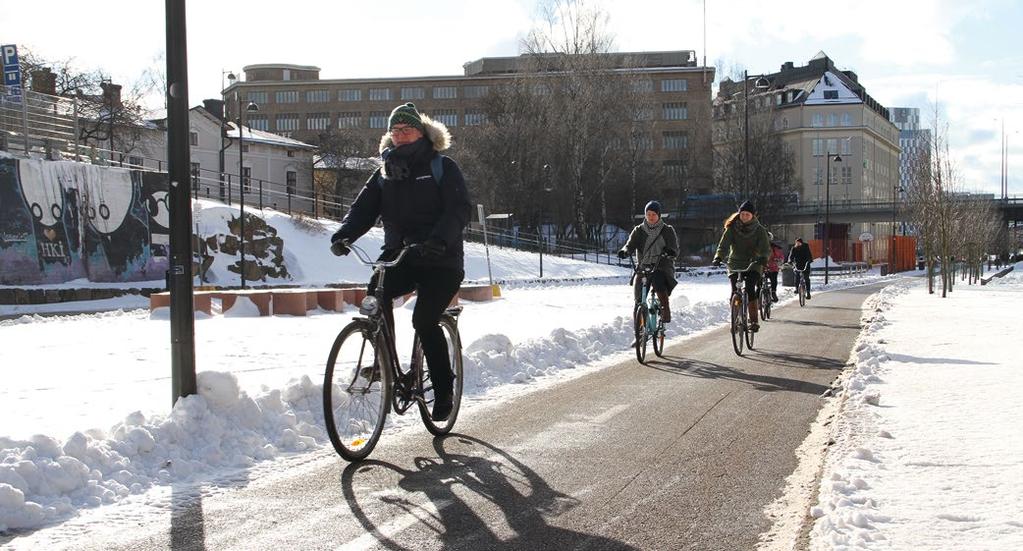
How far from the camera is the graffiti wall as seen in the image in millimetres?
27766

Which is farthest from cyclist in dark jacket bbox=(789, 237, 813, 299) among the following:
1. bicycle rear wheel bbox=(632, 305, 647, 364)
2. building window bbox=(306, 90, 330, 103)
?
building window bbox=(306, 90, 330, 103)

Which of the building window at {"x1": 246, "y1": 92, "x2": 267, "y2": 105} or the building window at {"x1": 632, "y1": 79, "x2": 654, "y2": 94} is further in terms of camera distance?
the building window at {"x1": 246, "y1": 92, "x2": 267, "y2": 105}

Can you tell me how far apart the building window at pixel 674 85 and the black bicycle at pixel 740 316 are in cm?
10095

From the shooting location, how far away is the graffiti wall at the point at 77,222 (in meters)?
27.8

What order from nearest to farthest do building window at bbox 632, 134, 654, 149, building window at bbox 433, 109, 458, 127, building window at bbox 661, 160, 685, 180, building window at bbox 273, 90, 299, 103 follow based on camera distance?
building window at bbox 632, 134, 654, 149, building window at bbox 661, 160, 685, 180, building window at bbox 433, 109, 458, 127, building window at bbox 273, 90, 299, 103

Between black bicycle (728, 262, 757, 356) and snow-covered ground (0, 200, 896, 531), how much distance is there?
147cm

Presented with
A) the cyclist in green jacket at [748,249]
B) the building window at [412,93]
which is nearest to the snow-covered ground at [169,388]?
the cyclist in green jacket at [748,249]

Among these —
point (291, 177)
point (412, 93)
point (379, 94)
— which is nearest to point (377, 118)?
point (379, 94)

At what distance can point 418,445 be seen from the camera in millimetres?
6191

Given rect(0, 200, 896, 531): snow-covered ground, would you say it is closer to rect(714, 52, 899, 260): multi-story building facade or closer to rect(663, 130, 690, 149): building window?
rect(663, 130, 690, 149): building window

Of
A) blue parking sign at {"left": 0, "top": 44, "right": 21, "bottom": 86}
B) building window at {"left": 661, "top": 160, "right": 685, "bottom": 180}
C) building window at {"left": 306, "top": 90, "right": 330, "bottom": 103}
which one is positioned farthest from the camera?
building window at {"left": 306, "top": 90, "right": 330, "bottom": 103}

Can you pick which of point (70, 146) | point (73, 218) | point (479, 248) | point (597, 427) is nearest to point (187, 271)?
point (597, 427)

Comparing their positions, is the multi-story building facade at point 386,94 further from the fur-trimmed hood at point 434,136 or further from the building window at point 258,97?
the fur-trimmed hood at point 434,136

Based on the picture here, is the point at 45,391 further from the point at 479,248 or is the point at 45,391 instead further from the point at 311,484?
the point at 479,248
